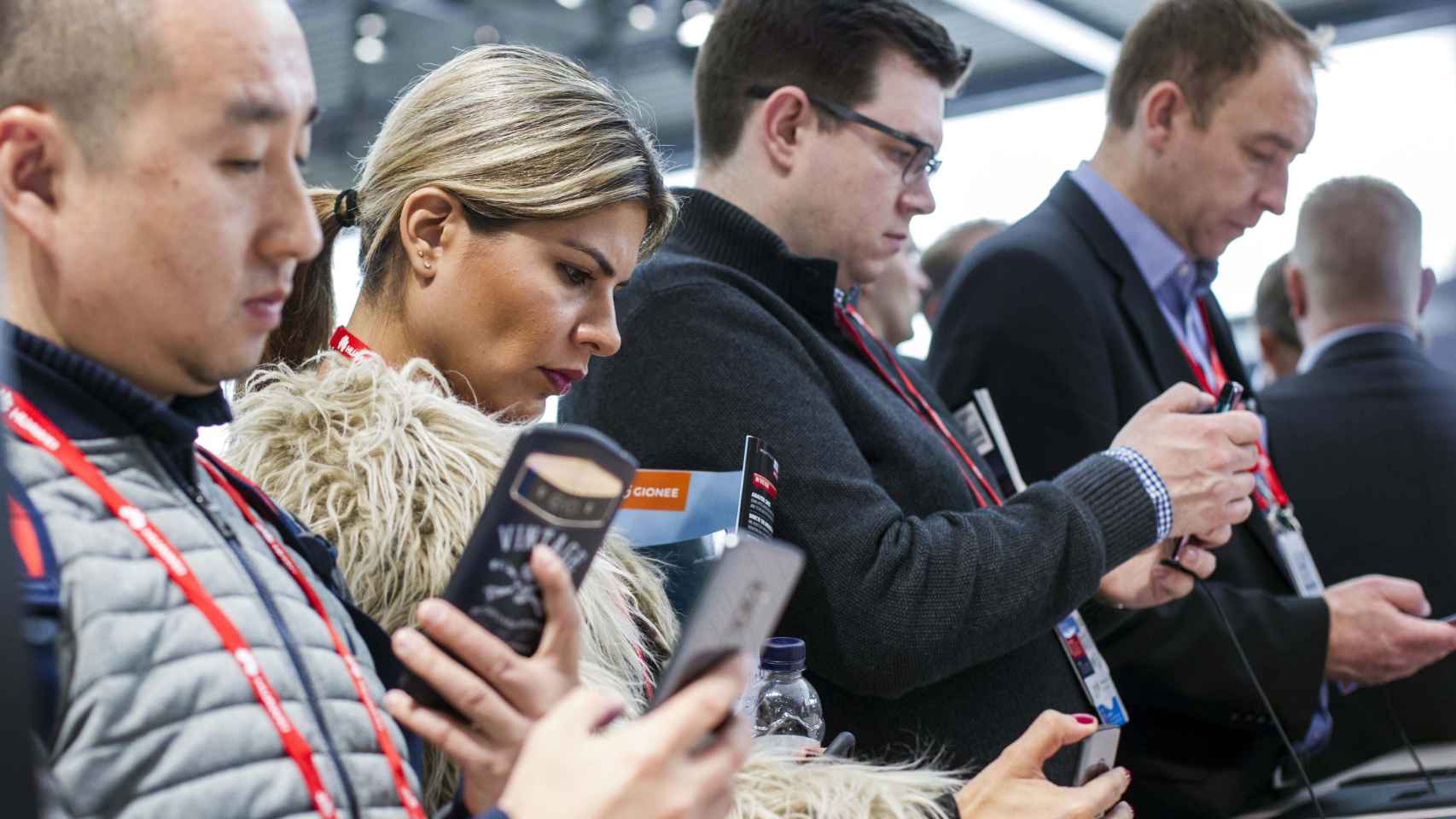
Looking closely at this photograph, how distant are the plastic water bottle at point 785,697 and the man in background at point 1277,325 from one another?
2.98 m

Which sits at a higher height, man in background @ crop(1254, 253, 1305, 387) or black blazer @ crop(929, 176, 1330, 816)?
man in background @ crop(1254, 253, 1305, 387)

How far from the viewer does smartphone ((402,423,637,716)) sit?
93cm

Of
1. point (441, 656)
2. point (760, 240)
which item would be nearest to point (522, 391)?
point (760, 240)

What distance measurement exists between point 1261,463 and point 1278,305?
1.95 metres

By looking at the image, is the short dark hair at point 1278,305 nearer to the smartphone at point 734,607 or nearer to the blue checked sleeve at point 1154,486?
the blue checked sleeve at point 1154,486

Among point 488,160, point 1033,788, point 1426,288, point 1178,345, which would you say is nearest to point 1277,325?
point 1426,288

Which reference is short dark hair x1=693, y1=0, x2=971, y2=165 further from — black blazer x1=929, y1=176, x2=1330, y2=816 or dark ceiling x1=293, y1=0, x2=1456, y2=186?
dark ceiling x1=293, y1=0, x2=1456, y2=186

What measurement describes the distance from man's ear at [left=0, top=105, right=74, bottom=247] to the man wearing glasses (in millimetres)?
922

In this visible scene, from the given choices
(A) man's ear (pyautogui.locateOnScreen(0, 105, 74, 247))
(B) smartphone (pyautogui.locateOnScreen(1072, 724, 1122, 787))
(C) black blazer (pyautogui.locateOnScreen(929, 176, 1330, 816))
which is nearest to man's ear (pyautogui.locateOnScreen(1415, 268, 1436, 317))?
(C) black blazer (pyautogui.locateOnScreen(929, 176, 1330, 816))

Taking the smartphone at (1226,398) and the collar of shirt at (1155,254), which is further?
the collar of shirt at (1155,254)

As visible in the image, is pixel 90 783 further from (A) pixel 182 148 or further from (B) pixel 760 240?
(B) pixel 760 240

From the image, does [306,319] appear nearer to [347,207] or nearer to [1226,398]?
[347,207]

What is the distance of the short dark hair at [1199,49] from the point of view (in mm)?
2809

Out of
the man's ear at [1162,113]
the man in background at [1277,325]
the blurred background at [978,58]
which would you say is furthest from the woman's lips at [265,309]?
the blurred background at [978,58]
